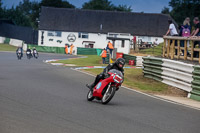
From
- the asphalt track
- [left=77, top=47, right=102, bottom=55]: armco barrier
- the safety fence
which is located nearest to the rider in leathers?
the asphalt track

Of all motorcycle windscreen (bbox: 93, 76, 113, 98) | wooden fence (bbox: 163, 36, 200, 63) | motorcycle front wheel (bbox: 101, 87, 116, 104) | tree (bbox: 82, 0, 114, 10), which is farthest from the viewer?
tree (bbox: 82, 0, 114, 10)

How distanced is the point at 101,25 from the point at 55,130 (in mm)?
71873

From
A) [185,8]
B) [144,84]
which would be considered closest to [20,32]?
[185,8]

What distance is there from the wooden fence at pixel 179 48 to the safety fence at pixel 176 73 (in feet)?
2.58

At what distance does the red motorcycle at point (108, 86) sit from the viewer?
1158cm

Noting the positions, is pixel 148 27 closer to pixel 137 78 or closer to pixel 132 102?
pixel 137 78

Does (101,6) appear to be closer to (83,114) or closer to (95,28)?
(95,28)

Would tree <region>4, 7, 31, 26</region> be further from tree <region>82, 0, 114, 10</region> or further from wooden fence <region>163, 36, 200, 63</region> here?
wooden fence <region>163, 36, 200, 63</region>

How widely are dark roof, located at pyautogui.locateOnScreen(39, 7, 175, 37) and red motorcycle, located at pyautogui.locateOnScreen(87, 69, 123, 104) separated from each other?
217 ft

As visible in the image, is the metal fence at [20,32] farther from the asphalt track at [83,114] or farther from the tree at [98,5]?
the asphalt track at [83,114]

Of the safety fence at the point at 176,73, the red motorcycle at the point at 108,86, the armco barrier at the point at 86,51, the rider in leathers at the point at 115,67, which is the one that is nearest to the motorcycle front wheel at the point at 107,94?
the red motorcycle at the point at 108,86

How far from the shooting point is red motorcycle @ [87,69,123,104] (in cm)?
1158

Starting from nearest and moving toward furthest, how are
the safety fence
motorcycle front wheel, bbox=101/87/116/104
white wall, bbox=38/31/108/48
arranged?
motorcycle front wheel, bbox=101/87/116/104, the safety fence, white wall, bbox=38/31/108/48

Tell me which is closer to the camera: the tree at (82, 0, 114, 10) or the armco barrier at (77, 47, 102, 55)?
the armco barrier at (77, 47, 102, 55)
